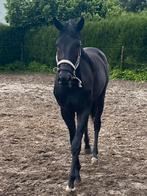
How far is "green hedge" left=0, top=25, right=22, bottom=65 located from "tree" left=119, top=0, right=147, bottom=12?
11.1 m

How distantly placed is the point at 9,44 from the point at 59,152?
1772 cm

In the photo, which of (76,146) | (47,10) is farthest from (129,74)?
(76,146)

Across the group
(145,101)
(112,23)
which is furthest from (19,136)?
(112,23)

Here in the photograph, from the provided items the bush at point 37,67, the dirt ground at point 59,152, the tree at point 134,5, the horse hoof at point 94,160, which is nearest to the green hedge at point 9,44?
the bush at point 37,67

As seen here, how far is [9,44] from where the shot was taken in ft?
76.2

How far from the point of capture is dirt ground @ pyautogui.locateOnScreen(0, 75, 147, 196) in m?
4.78

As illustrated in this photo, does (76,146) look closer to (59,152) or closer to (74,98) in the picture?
(74,98)

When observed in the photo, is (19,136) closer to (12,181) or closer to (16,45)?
(12,181)

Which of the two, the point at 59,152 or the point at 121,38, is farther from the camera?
the point at 121,38

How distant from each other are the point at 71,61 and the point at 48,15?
754 inches

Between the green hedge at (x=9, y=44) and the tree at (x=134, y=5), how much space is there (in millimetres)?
11091

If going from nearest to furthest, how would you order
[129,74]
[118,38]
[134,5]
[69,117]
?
[69,117] → [129,74] → [118,38] → [134,5]

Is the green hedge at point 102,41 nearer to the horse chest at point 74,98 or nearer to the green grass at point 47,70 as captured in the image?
the green grass at point 47,70

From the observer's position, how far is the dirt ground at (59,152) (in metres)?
4.78
